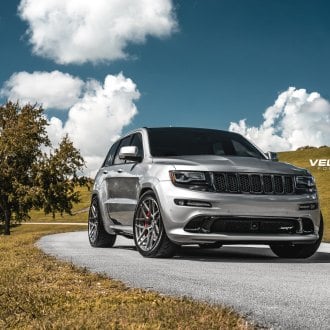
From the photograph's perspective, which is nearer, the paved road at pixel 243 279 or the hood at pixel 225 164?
the paved road at pixel 243 279

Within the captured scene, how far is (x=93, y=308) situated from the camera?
4426 millimetres

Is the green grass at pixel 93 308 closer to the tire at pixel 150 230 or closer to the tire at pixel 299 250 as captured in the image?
the tire at pixel 150 230

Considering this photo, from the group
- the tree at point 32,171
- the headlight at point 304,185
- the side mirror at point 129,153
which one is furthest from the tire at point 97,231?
the tree at point 32,171

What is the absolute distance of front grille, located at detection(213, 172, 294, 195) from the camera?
8.32m

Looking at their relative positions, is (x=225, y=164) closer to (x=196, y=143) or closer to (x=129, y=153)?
(x=196, y=143)

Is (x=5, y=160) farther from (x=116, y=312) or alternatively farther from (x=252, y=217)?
(x=116, y=312)

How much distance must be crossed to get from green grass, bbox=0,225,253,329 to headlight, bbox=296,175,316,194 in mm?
3609

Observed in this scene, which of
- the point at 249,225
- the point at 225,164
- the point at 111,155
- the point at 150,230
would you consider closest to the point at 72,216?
the point at 111,155

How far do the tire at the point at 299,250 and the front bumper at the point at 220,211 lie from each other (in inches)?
34.6

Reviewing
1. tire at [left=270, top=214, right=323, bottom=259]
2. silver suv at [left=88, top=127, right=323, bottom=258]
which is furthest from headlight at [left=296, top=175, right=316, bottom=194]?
tire at [left=270, top=214, right=323, bottom=259]

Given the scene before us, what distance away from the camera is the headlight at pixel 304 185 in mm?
8750

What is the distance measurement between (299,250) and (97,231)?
146 inches

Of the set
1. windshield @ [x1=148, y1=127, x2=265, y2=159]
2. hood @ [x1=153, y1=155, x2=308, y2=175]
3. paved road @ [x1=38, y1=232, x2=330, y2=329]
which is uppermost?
windshield @ [x1=148, y1=127, x2=265, y2=159]

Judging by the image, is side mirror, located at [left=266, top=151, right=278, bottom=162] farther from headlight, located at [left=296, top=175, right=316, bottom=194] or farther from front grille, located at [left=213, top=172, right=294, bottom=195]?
front grille, located at [left=213, top=172, right=294, bottom=195]
